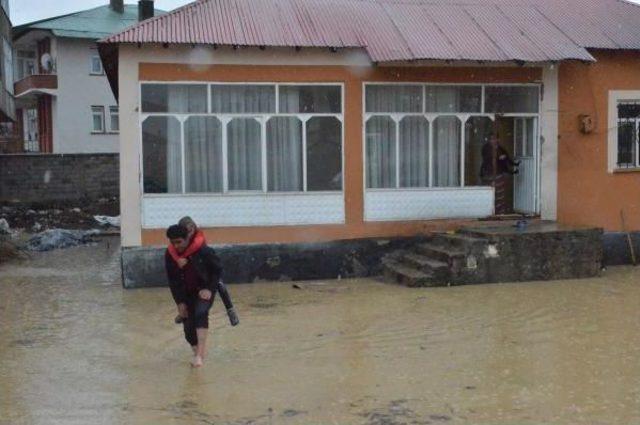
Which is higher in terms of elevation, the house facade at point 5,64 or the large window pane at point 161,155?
the house facade at point 5,64

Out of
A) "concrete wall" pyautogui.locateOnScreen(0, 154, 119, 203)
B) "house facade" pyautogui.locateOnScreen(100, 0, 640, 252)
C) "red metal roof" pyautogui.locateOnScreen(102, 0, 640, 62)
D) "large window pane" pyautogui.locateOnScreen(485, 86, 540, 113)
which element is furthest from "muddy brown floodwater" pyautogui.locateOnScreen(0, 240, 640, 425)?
"concrete wall" pyautogui.locateOnScreen(0, 154, 119, 203)

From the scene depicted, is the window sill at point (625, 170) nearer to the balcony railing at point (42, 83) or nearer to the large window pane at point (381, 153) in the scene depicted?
the large window pane at point (381, 153)

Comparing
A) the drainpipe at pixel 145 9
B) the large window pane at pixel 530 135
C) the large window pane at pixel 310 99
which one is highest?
the drainpipe at pixel 145 9

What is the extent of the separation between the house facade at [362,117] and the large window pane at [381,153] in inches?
1.4

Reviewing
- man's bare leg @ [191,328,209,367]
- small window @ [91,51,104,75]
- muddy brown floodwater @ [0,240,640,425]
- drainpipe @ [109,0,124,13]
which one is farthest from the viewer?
drainpipe @ [109,0,124,13]

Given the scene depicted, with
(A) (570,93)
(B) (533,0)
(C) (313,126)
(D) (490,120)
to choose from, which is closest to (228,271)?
(C) (313,126)

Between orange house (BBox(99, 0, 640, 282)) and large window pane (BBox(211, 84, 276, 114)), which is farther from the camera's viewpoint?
large window pane (BBox(211, 84, 276, 114))

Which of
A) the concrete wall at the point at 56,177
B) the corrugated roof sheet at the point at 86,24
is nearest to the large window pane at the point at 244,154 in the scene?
the concrete wall at the point at 56,177

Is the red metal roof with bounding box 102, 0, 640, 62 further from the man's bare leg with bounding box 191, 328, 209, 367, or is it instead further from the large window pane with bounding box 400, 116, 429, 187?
the man's bare leg with bounding box 191, 328, 209, 367

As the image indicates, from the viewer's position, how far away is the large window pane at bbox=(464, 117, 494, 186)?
48.0ft

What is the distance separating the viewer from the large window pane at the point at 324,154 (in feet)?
45.8

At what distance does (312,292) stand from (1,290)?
513 cm

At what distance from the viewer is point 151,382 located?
7.39 meters

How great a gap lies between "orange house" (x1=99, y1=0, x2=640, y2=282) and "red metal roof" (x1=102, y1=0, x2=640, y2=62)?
4 cm
